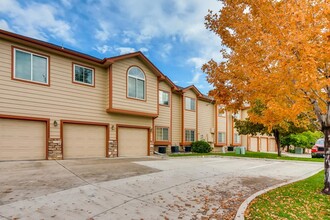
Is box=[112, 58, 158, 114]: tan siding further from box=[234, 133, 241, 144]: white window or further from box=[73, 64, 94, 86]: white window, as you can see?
box=[234, 133, 241, 144]: white window

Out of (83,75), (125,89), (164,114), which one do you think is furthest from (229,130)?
(83,75)

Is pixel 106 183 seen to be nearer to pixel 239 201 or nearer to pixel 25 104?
pixel 239 201

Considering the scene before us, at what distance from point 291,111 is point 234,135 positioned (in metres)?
23.0

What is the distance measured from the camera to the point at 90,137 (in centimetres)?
1378

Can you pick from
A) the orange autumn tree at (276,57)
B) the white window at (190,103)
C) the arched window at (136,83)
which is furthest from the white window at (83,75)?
the white window at (190,103)

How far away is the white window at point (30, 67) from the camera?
11.2 metres

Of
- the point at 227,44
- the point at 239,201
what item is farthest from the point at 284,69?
the point at 239,201

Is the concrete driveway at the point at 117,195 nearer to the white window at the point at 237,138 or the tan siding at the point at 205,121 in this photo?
the tan siding at the point at 205,121

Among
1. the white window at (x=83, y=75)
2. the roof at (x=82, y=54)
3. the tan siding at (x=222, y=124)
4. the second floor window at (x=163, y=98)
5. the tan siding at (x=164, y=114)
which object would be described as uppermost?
the roof at (x=82, y=54)

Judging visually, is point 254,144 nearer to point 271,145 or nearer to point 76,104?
point 271,145

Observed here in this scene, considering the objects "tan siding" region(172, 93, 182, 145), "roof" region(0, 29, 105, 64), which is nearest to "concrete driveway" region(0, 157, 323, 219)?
"roof" region(0, 29, 105, 64)

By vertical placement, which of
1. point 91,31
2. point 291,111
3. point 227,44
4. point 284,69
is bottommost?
point 291,111

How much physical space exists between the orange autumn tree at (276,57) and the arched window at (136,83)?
324 inches

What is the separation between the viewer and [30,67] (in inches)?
458
